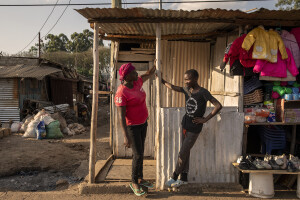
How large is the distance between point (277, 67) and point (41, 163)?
616 centimetres

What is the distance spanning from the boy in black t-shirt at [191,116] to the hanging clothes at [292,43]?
1834mm

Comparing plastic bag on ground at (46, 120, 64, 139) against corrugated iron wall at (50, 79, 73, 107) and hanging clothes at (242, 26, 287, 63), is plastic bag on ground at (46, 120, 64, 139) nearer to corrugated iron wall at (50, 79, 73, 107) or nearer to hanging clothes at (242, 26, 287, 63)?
corrugated iron wall at (50, 79, 73, 107)

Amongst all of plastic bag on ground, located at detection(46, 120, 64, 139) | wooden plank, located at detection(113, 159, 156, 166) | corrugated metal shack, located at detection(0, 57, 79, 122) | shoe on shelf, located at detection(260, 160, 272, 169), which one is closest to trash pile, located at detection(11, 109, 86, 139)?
plastic bag on ground, located at detection(46, 120, 64, 139)

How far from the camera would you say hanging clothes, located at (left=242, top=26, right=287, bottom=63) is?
394cm

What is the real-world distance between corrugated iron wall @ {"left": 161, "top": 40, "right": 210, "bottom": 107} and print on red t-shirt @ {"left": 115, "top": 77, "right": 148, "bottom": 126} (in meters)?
1.85

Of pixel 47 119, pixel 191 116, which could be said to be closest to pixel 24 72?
pixel 47 119

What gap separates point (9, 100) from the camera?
12523 millimetres

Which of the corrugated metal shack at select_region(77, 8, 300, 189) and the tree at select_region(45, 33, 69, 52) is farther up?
the tree at select_region(45, 33, 69, 52)

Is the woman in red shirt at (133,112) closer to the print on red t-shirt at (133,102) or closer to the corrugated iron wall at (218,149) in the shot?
the print on red t-shirt at (133,102)

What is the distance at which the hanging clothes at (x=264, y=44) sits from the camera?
3937 millimetres

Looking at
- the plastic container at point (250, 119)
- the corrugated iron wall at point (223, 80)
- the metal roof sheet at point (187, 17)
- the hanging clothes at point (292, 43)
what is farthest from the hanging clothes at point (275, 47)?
the plastic container at point (250, 119)

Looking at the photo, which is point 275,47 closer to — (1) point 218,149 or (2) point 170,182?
(1) point 218,149

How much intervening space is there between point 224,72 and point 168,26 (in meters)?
1.48

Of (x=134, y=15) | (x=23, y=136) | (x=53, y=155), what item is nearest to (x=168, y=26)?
(x=134, y=15)
